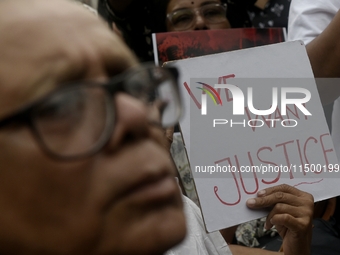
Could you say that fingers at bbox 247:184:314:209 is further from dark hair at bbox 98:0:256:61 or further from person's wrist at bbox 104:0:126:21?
person's wrist at bbox 104:0:126:21

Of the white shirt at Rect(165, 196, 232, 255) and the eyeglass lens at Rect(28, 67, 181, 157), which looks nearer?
the eyeglass lens at Rect(28, 67, 181, 157)

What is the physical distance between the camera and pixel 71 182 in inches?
17.6

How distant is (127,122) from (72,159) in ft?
0.21

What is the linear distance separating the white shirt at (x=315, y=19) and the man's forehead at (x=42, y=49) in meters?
1.03

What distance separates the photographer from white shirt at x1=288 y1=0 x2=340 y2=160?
4.62 ft

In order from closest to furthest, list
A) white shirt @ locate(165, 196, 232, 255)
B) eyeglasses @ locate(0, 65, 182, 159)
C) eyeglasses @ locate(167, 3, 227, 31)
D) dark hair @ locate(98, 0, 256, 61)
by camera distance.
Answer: eyeglasses @ locate(0, 65, 182, 159) → white shirt @ locate(165, 196, 232, 255) → eyeglasses @ locate(167, 3, 227, 31) → dark hair @ locate(98, 0, 256, 61)

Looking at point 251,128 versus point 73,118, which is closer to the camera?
point 73,118

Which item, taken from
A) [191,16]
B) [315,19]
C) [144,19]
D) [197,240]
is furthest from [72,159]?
[144,19]

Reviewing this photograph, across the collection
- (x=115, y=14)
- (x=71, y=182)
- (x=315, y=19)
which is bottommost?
(x=115, y=14)

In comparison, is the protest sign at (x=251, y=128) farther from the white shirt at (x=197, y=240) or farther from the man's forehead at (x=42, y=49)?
the man's forehead at (x=42, y=49)

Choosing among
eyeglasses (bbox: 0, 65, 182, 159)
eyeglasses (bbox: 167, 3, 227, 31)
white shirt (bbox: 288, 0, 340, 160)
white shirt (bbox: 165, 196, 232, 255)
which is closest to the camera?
eyeglasses (bbox: 0, 65, 182, 159)

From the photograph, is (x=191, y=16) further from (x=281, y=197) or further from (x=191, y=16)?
(x=281, y=197)

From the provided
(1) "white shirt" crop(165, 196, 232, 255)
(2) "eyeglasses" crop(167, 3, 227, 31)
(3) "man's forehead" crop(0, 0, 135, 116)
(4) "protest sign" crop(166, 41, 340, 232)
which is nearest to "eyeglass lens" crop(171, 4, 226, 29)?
(2) "eyeglasses" crop(167, 3, 227, 31)

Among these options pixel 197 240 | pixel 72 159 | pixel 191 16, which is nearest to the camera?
pixel 72 159
